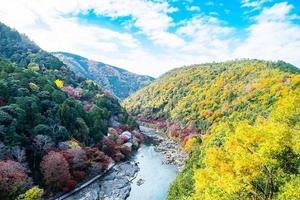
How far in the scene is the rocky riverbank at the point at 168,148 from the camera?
77637mm

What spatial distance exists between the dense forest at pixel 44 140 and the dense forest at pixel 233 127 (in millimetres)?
19842

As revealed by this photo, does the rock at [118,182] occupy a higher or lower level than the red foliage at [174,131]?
lower

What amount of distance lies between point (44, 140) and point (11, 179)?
13240 mm

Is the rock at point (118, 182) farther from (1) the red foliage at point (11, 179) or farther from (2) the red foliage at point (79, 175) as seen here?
(1) the red foliage at point (11, 179)

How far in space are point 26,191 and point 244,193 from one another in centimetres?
3249

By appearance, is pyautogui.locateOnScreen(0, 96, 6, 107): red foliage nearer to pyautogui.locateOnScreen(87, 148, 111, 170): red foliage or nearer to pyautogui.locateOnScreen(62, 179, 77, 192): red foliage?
pyautogui.locateOnScreen(62, 179, 77, 192): red foliage

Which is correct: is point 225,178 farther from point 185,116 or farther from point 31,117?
point 185,116

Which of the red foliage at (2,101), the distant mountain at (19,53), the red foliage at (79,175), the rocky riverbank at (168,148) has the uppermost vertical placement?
the distant mountain at (19,53)

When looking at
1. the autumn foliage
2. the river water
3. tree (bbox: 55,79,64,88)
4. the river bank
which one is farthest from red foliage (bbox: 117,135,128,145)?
the autumn foliage

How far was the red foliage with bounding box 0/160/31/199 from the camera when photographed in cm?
4034

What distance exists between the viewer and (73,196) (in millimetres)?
50781

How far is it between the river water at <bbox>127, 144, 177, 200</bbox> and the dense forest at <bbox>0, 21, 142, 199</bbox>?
578 cm

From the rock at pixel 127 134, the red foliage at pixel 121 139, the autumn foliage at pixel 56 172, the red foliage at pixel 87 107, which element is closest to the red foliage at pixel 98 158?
the autumn foliage at pixel 56 172

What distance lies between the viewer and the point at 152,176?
6550 cm
